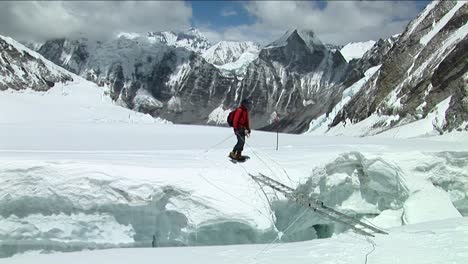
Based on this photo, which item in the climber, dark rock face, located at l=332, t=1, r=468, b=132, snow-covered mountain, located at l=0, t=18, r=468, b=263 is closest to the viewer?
snow-covered mountain, located at l=0, t=18, r=468, b=263

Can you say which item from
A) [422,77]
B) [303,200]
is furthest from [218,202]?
[422,77]

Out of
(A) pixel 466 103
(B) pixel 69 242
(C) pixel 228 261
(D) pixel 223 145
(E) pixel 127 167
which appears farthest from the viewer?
(A) pixel 466 103

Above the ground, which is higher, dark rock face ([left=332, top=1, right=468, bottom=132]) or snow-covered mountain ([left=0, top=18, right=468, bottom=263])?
dark rock face ([left=332, top=1, right=468, bottom=132])

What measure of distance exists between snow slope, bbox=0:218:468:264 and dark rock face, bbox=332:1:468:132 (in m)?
42.0

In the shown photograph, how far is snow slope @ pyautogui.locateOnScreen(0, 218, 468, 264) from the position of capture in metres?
10.7

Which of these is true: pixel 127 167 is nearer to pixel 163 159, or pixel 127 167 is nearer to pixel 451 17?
pixel 163 159

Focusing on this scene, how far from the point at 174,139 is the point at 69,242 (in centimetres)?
986

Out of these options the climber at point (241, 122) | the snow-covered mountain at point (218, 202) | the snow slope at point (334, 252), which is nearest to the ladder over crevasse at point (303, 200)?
the snow-covered mountain at point (218, 202)

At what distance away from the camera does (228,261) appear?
1141cm

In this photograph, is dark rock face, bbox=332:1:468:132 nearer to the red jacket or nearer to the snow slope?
the red jacket

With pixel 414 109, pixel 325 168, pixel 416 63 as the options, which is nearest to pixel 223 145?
pixel 325 168

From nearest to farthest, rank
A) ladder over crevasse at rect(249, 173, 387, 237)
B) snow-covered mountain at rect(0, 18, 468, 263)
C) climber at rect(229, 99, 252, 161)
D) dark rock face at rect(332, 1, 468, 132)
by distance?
snow-covered mountain at rect(0, 18, 468, 263)
ladder over crevasse at rect(249, 173, 387, 237)
climber at rect(229, 99, 252, 161)
dark rock face at rect(332, 1, 468, 132)

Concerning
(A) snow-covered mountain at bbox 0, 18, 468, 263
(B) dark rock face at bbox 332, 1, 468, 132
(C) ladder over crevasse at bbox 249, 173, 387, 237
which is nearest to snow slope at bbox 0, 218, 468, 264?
(A) snow-covered mountain at bbox 0, 18, 468, 263

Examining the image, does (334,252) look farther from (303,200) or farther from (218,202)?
(218,202)
